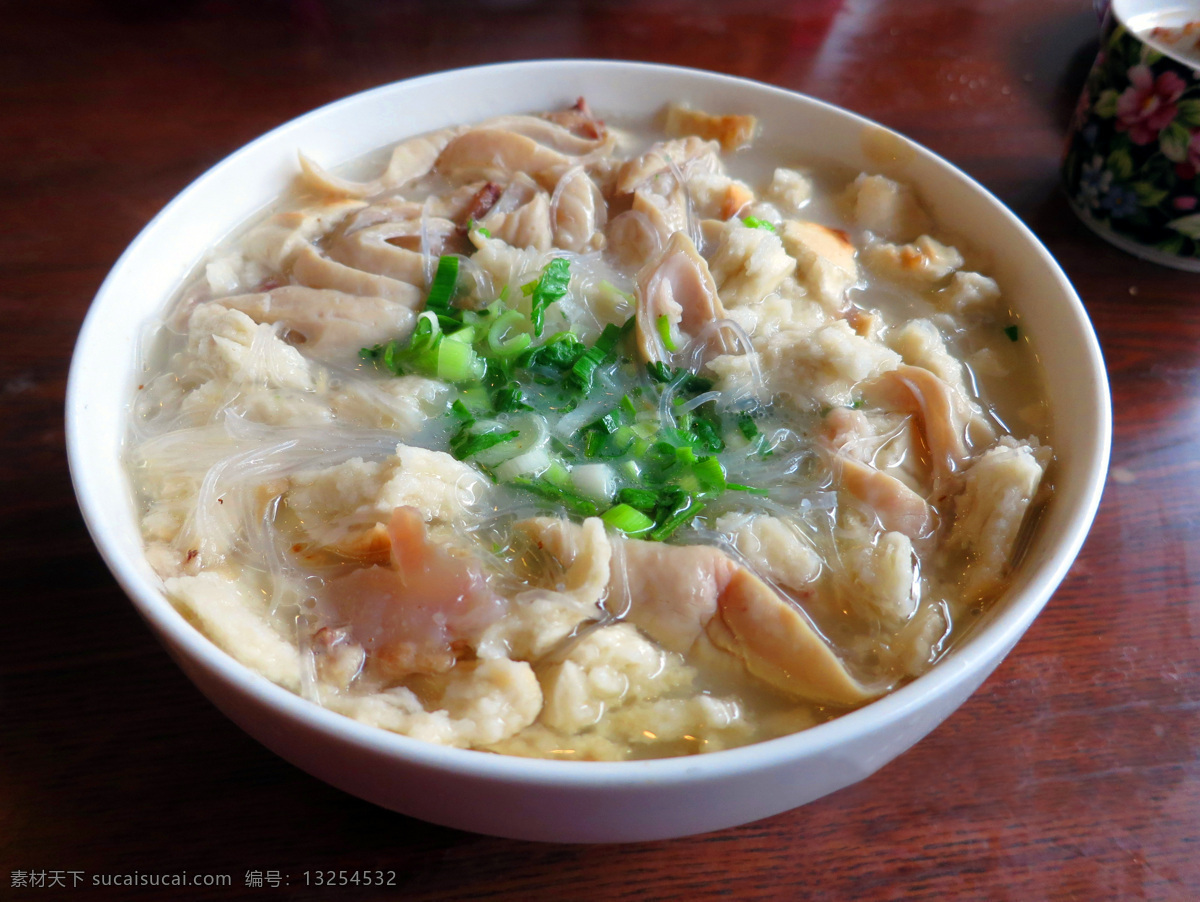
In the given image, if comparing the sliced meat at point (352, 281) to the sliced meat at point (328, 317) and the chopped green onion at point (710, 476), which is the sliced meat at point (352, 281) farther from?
the chopped green onion at point (710, 476)

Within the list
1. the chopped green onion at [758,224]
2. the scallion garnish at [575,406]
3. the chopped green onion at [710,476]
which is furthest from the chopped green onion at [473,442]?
the chopped green onion at [758,224]

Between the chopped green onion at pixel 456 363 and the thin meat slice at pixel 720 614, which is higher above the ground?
Answer: the chopped green onion at pixel 456 363

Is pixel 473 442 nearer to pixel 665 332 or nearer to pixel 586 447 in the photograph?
pixel 586 447

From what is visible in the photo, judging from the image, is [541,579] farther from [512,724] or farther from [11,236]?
[11,236]

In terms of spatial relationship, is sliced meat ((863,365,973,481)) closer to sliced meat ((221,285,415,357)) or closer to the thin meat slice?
the thin meat slice

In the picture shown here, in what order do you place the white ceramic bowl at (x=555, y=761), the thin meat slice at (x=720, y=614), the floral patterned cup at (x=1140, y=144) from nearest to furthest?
the white ceramic bowl at (x=555, y=761) < the thin meat slice at (x=720, y=614) < the floral patterned cup at (x=1140, y=144)

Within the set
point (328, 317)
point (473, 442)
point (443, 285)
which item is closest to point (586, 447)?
point (473, 442)

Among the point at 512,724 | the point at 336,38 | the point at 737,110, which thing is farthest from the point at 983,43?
the point at 512,724
